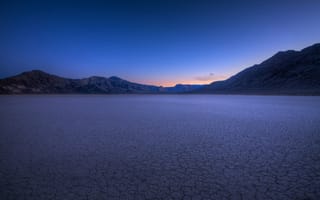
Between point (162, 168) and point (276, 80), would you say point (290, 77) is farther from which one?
point (162, 168)

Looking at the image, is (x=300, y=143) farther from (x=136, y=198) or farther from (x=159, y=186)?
(x=136, y=198)

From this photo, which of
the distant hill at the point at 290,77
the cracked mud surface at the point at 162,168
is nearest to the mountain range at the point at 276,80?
the distant hill at the point at 290,77

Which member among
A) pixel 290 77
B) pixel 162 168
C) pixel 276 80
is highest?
pixel 290 77

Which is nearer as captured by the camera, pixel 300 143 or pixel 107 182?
pixel 107 182

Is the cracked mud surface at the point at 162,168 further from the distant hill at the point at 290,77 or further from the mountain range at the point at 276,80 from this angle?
the distant hill at the point at 290,77

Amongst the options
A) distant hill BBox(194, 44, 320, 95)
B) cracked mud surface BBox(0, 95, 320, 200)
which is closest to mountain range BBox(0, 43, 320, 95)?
distant hill BBox(194, 44, 320, 95)

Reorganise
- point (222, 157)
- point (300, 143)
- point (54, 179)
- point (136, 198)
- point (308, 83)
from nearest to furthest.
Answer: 1. point (136, 198)
2. point (54, 179)
3. point (222, 157)
4. point (300, 143)
5. point (308, 83)

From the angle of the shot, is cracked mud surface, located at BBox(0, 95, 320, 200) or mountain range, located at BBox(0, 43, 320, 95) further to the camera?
mountain range, located at BBox(0, 43, 320, 95)

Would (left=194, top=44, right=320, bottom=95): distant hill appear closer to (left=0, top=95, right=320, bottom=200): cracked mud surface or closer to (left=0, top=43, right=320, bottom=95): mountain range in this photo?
(left=0, top=43, right=320, bottom=95): mountain range

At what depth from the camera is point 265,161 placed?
11.8 feet

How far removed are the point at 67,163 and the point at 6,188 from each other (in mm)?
1034

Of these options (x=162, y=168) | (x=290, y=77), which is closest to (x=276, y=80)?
(x=290, y=77)

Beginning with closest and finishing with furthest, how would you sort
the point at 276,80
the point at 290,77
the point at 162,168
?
the point at 162,168, the point at 290,77, the point at 276,80

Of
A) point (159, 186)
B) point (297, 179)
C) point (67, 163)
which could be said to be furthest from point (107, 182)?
point (297, 179)
